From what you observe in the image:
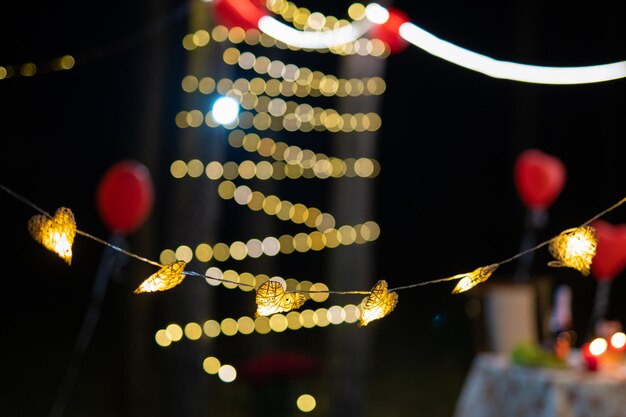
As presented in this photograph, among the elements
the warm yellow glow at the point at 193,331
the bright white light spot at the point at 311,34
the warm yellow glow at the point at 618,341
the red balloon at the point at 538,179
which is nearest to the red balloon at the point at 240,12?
the bright white light spot at the point at 311,34

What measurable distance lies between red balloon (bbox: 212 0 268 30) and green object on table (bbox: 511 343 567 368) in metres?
1.90

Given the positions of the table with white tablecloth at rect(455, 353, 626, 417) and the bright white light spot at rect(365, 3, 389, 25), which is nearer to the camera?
the table with white tablecloth at rect(455, 353, 626, 417)

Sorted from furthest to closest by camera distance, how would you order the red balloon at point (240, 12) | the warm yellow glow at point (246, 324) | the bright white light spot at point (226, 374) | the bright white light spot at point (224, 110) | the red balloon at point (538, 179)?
the bright white light spot at point (226, 374), the red balloon at point (538, 179), the warm yellow glow at point (246, 324), the bright white light spot at point (224, 110), the red balloon at point (240, 12)

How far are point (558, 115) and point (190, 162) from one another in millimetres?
7087

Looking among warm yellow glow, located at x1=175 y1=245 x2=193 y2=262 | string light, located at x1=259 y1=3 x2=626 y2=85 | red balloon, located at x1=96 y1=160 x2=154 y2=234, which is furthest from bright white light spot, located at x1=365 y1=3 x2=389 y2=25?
warm yellow glow, located at x1=175 y1=245 x2=193 y2=262

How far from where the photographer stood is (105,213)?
3.96 meters

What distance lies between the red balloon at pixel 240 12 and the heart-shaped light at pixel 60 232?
6.24 feet

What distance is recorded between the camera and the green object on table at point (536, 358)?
3.36 m

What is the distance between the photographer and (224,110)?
13.4 feet

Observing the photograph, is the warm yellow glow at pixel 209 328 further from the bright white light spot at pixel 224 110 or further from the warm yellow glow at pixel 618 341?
the warm yellow glow at pixel 618 341

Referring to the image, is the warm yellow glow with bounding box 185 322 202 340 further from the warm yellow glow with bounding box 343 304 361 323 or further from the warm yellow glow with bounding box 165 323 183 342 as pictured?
the warm yellow glow with bounding box 343 304 361 323

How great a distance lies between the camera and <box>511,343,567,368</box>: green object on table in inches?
132

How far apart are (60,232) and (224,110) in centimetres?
238

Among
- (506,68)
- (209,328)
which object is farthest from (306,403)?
(506,68)
